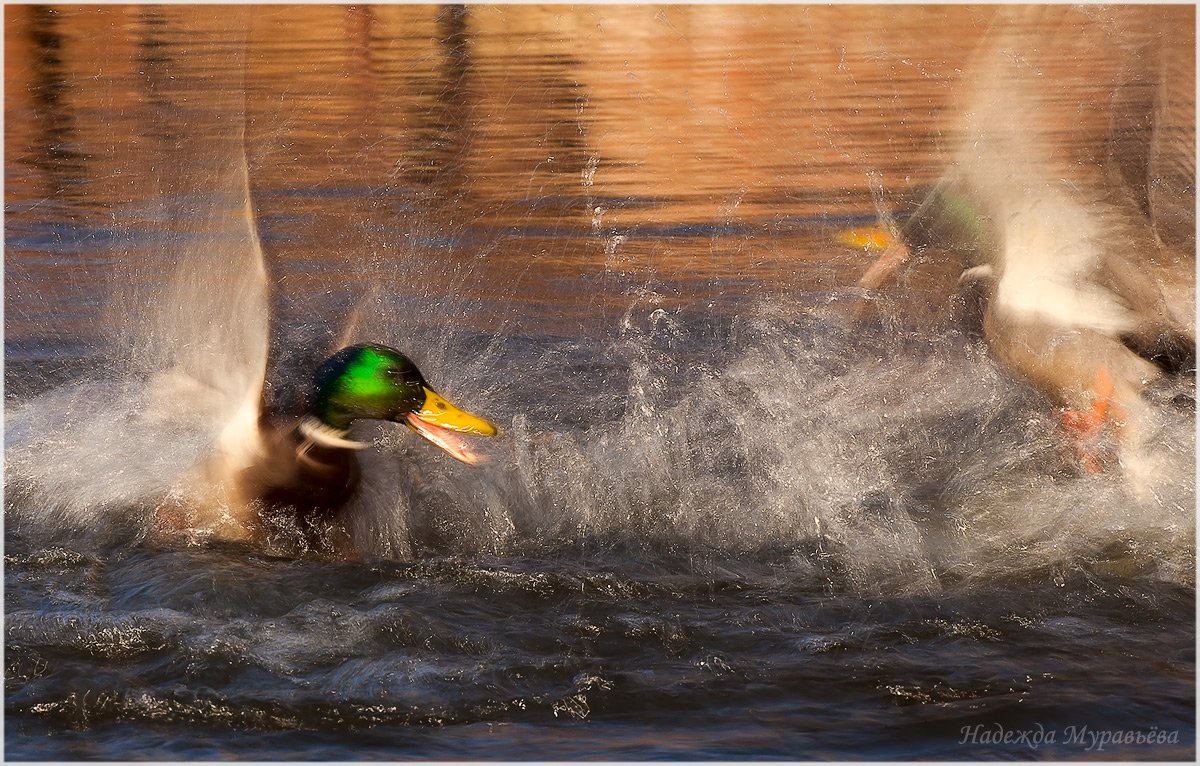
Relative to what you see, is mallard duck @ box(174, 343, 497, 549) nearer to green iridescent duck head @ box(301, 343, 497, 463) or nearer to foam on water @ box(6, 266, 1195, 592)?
green iridescent duck head @ box(301, 343, 497, 463)

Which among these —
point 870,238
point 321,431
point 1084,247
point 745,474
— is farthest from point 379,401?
point 870,238

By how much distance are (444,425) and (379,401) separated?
243mm

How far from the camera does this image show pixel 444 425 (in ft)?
16.3

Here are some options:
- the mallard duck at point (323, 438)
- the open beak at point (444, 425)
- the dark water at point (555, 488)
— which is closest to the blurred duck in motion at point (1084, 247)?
the dark water at point (555, 488)

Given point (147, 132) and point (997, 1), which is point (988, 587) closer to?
point (147, 132)

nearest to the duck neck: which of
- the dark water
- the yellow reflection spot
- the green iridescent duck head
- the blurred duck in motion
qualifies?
the green iridescent duck head

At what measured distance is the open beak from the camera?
4.95 metres

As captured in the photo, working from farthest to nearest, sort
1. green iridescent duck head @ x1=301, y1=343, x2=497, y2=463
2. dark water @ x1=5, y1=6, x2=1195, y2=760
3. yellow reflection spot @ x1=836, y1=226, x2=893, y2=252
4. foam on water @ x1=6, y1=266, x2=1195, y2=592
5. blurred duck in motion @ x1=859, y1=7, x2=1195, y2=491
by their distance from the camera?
yellow reflection spot @ x1=836, y1=226, x2=893, y2=252
blurred duck in motion @ x1=859, y1=7, x2=1195, y2=491
foam on water @ x1=6, y1=266, x2=1195, y2=592
green iridescent duck head @ x1=301, y1=343, x2=497, y2=463
dark water @ x1=5, y1=6, x2=1195, y2=760

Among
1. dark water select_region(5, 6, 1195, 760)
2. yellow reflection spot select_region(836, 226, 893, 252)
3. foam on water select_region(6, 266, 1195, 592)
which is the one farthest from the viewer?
yellow reflection spot select_region(836, 226, 893, 252)

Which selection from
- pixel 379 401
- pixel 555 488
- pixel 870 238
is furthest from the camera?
pixel 870 238

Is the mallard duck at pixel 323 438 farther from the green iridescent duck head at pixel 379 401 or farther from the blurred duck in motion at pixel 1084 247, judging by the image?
the blurred duck in motion at pixel 1084 247

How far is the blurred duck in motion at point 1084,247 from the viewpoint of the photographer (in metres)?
5.99

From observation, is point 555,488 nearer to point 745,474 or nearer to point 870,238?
point 745,474

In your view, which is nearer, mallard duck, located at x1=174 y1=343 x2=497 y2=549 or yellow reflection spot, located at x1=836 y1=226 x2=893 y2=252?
mallard duck, located at x1=174 y1=343 x2=497 y2=549
